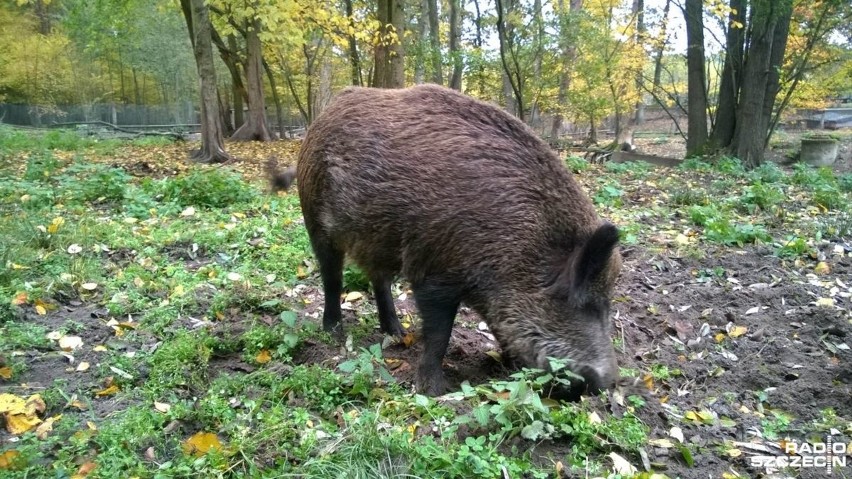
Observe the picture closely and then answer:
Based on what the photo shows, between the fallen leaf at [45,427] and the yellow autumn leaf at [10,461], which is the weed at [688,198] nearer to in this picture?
the fallen leaf at [45,427]

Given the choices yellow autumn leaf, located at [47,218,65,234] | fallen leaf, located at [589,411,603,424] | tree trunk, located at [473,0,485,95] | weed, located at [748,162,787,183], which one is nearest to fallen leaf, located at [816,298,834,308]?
fallen leaf, located at [589,411,603,424]

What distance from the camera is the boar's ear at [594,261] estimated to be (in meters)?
2.86

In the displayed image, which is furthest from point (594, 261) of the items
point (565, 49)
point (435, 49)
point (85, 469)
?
point (435, 49)

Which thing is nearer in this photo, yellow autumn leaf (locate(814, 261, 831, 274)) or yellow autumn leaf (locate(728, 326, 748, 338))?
yellow autumn leaf (locate(728, 326, 748, 338))

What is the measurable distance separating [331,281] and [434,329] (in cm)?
110

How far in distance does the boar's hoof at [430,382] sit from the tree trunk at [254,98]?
689 inches

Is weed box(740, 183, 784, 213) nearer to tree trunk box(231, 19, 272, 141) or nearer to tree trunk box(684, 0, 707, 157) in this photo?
tree trunk box(684, 0, 707, 157)

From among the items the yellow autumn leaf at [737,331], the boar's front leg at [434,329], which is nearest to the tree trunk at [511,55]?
the yellow autumn leaf at [737,331]

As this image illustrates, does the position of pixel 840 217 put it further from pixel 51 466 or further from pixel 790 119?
pixel 790 119

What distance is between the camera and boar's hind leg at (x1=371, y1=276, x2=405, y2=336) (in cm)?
418

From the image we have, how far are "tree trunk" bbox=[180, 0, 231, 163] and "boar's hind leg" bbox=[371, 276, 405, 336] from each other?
28.5ft

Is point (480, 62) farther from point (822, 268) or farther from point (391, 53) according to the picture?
point (822, 268)

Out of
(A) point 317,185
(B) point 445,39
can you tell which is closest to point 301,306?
A: (A) point 317,185

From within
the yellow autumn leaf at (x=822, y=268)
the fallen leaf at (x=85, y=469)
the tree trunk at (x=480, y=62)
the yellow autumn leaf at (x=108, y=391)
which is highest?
the tree trunk at (x=480, y=62)
